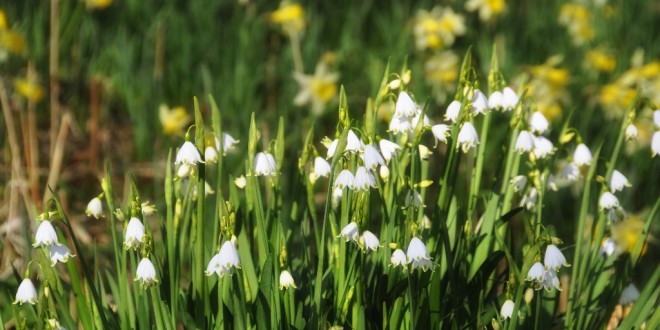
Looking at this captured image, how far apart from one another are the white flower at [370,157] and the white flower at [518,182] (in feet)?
1.92

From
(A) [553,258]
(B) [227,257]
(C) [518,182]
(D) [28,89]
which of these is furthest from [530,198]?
(D) [28,89]

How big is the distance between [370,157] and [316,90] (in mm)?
2535

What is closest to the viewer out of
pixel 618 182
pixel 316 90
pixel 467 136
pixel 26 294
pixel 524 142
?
pixel 26 294

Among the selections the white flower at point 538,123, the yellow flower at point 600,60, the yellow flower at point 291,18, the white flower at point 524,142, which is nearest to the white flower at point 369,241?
the white flower at point 524,142

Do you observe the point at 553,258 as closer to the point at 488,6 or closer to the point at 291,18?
the point at 291,18

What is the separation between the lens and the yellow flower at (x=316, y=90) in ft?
14.6

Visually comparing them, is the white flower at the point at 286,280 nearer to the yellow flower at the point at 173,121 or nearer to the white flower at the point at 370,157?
the white flower at the point at 370,157

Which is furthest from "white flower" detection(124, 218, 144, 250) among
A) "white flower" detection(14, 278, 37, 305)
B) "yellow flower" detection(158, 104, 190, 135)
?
"yellow flower" detection(158, 104, 190, 135)

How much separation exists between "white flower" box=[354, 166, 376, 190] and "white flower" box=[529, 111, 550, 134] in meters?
0.62

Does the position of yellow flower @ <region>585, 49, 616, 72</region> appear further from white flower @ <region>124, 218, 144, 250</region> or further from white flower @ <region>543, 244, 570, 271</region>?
white flower @ <region>124, 218, 144, 250</region>

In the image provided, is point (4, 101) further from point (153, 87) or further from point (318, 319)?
point (318, 319)

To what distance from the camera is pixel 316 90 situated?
447 centimetres

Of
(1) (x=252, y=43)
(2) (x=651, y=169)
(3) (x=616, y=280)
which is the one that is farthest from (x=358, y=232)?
(1) (x=252, y=43)

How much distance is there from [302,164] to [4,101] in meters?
1.87
